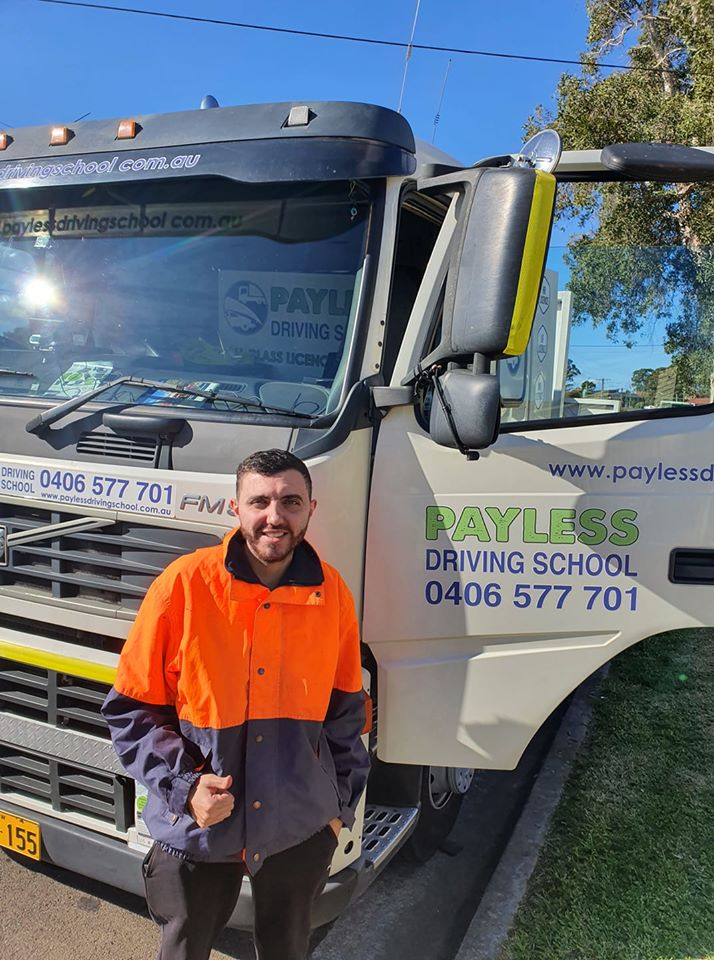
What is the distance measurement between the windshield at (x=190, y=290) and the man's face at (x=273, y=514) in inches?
21.2

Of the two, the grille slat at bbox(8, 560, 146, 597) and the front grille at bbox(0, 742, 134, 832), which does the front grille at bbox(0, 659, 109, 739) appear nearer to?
the front grille at bbox(0, 742, 134, 832)

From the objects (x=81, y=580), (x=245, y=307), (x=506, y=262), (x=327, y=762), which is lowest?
(x=327, y=762)

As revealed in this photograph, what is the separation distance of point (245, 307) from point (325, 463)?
69cm

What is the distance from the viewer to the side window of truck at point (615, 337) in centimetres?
267

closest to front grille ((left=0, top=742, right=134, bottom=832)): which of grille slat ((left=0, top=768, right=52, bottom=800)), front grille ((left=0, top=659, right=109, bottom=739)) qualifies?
grille slat ((left=0, top=768, right=52, bottom=800))

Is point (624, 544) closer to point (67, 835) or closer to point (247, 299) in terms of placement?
point (247, 299)

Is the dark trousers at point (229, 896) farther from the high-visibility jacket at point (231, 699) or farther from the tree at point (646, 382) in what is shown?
the tree at point (646, 382)

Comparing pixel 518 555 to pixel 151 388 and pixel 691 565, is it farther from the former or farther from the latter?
pixel 151 388

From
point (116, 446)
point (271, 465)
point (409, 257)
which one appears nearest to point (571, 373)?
point (409, 257)

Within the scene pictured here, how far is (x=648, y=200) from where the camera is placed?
4.88 metres

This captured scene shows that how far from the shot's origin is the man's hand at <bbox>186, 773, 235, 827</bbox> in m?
1.77

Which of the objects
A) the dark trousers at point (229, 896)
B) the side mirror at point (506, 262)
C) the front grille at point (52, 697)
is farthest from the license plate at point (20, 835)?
the side mirror at point (506, 262)

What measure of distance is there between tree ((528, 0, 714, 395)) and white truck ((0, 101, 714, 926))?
0.36m

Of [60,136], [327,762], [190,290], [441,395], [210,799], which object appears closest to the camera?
[210,799]
